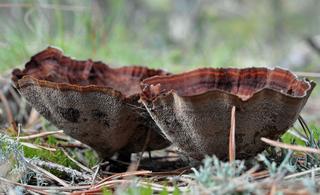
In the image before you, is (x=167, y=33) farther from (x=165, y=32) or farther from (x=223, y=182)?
(x=223, y=182)

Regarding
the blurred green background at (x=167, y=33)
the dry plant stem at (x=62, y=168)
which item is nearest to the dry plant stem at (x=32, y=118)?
the blurred green background at (x=167, y=33)

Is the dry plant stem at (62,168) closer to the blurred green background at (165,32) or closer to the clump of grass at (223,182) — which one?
the clump of grass at (223,182)

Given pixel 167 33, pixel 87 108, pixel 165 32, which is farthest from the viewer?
pixel 165 32

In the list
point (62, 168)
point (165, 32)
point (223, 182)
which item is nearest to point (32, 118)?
point (62, 168)

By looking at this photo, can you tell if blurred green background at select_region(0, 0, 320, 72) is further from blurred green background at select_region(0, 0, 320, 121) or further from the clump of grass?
the clump of grass

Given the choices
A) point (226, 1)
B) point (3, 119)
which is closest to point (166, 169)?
point (3, 119)

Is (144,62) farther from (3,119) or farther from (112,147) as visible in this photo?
(112,147)
